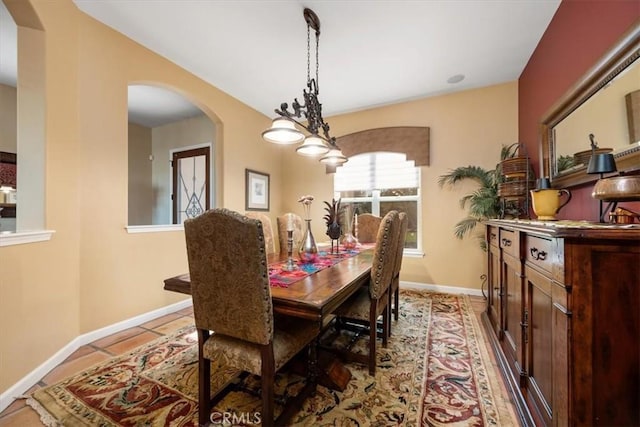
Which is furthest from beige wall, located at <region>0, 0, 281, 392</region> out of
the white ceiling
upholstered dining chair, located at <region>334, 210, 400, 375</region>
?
upholstered dining chair, located at <region>334, 210, 400, 375</region>

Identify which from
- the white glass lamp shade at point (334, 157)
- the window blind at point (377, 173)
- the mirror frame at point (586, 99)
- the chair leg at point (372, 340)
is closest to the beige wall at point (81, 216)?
the white glass lamp shade at point (334, 157)

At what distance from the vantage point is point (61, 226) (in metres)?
1.96

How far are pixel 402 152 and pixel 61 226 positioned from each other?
383cm

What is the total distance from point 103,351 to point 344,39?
11.4ft

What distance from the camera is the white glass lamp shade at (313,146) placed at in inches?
86.1

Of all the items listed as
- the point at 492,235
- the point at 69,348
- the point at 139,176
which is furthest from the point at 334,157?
the point at 139,176

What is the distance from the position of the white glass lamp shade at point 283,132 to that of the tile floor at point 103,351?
2.05m

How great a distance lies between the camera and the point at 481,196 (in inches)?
123

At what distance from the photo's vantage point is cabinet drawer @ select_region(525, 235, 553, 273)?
1.03 m

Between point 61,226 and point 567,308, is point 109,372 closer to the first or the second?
point 61,226

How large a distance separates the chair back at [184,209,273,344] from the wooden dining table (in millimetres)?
129

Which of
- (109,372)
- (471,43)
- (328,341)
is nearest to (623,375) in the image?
(328,341)

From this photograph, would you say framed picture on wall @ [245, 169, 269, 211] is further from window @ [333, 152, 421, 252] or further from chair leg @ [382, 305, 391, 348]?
chair leg @ [382, 305, 391, 348]

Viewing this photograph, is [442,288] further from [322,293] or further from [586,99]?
[322,293]
